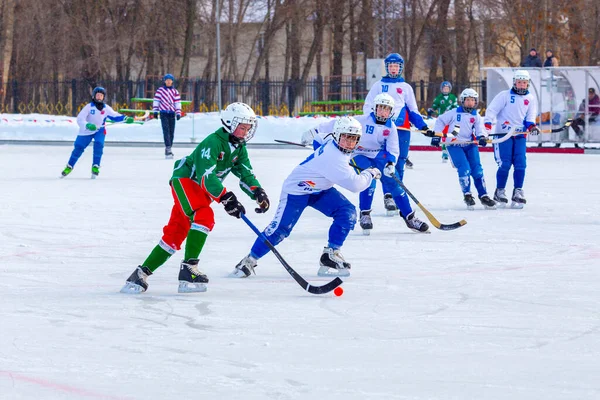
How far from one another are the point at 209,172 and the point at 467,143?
249 inches

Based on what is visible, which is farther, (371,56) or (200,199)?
(371,56)

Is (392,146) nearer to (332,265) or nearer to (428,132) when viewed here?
(428,132)

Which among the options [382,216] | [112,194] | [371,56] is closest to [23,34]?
[371,56]

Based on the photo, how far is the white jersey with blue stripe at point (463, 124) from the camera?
12.4 m

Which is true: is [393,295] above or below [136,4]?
below

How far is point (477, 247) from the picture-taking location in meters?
8.97

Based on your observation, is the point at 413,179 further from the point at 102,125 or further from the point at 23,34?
the point at 23,34

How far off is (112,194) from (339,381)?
9174mm

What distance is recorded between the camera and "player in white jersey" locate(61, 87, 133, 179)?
15727mm

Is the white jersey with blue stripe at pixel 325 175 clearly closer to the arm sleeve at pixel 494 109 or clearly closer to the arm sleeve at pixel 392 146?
the arm sleeve at pixel 392 146

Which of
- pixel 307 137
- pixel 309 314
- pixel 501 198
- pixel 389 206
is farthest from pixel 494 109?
pixel 309 314

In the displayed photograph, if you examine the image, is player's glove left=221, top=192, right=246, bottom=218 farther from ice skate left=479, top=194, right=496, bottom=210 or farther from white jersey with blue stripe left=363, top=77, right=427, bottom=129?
ice skate left=479, top=194, right=496, bottom=210

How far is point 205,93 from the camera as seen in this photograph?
35.8 metres

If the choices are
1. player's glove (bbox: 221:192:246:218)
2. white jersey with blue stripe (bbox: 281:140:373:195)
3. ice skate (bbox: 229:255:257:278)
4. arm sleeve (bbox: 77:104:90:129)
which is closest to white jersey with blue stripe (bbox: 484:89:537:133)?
white jersey with blue stripe (bbox: 281:140:373:195)
